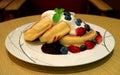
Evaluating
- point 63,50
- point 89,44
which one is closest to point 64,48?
point 63,50

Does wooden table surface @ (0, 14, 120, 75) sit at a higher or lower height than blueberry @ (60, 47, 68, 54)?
lower

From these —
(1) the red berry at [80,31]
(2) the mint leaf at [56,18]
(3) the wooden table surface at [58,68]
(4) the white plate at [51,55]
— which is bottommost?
(3) the wooden table surface at [58,68]

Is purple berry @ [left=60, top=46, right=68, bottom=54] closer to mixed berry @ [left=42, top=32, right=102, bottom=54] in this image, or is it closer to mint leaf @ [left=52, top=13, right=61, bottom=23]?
mixed berry @ [left=42, top=32, right=102, bottom=54]

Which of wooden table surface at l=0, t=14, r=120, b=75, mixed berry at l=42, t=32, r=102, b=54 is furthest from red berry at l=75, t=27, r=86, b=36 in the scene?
wooden table surface at l=0, t=14, r=120, b=75

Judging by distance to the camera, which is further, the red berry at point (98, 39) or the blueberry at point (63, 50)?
the red berry at point (98, 39)

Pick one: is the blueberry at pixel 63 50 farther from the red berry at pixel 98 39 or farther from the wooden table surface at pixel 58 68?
the red berry at pixel 98 39

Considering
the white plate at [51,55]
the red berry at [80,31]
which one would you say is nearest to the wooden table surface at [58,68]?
the white plate at [51,55]

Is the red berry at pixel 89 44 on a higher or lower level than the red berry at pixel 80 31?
lower

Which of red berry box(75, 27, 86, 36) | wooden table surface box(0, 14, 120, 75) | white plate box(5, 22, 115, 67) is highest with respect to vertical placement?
red berry box(75, 27, 86, 36)

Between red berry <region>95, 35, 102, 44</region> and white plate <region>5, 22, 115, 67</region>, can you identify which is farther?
red berry <region>95, 35, 102, 44</region>
